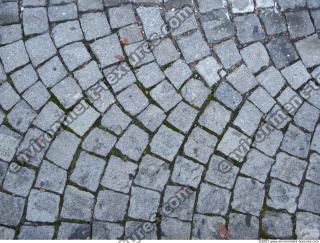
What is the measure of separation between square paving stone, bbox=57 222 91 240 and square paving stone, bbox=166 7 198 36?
2240mm

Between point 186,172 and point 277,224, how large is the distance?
103 cm

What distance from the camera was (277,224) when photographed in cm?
422

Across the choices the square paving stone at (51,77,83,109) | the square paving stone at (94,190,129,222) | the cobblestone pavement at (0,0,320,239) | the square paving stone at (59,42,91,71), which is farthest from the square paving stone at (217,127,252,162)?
the square paving stone at (59,42,91,71)

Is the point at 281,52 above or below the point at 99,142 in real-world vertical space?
above

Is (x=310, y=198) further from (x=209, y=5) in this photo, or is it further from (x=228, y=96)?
(x=209, y=5)

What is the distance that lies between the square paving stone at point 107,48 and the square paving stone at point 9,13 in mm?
915

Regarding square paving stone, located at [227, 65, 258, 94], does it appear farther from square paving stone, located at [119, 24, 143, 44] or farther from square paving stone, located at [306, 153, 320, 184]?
square paving stone, located at [119, 24, 143, 44]

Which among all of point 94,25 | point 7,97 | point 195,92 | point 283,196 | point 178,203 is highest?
point 94,25

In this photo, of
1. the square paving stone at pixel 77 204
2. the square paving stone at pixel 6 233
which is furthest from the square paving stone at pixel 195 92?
the square paving stone at pixel 6 233

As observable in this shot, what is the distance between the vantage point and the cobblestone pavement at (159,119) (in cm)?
421

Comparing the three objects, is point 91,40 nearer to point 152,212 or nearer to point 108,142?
point 108,142

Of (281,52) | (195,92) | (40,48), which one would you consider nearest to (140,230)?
(195,92)

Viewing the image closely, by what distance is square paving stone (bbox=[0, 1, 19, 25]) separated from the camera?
4680 mm

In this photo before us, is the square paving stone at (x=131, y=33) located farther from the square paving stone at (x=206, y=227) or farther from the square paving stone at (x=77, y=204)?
the square paving stone at (x=206, y=227)
